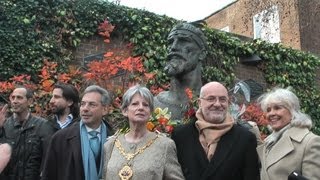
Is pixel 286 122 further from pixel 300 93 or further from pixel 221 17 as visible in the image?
pixel 221 17

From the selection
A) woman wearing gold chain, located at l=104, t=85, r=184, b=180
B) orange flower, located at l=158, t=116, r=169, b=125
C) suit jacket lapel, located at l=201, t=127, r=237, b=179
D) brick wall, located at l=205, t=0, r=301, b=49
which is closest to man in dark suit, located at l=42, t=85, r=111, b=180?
woman wearing gold chain, located at l=104, t=85, r=184, b=180

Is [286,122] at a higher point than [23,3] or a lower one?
lower

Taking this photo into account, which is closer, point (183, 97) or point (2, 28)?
point (183, 97)

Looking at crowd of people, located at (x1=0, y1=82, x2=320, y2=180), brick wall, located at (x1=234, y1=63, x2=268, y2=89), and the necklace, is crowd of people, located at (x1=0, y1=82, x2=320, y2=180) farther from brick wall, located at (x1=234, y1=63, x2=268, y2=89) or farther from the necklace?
brick wall, located at (x1=234, y1=63, x2=268, y2=89)

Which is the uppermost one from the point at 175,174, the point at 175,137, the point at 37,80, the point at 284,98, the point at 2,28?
the point at 2,28

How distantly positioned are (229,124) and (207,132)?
0.64ft

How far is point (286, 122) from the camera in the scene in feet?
13.9

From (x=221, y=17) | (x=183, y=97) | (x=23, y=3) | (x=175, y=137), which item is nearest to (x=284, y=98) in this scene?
(x=175, y=137)

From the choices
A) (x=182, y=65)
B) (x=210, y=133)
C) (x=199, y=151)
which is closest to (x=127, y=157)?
(x=199, y=151)

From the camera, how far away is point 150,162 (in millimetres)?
3850

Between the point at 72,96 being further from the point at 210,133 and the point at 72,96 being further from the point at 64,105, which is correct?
the point at 210,133

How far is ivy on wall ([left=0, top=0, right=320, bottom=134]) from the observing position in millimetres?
9602

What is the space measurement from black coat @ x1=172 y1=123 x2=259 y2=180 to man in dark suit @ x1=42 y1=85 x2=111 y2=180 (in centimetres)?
71

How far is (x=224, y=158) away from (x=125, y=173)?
0.78m
